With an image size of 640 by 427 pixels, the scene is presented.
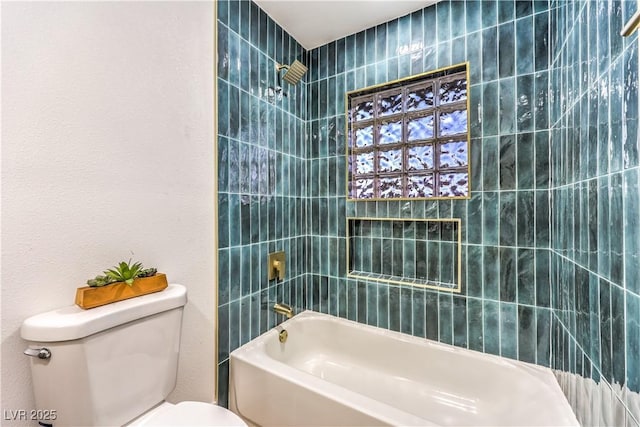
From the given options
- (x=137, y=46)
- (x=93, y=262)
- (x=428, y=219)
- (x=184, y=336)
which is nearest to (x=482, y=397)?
(x=428, y=219)

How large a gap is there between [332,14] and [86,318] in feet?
6.32

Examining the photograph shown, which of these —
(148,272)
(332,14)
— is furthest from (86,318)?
(332,14)

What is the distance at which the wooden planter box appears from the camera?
34.2 inches

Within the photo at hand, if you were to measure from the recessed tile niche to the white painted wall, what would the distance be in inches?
39.0

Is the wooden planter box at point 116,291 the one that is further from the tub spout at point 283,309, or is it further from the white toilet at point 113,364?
the tub spout at point 283,309

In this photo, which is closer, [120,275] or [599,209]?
[599,209]

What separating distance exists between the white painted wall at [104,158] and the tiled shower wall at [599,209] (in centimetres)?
146

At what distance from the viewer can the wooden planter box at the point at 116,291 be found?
0.87 metres

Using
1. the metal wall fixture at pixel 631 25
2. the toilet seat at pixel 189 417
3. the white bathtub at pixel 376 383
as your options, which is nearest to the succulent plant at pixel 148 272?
the toilet seat at pixel 189 417

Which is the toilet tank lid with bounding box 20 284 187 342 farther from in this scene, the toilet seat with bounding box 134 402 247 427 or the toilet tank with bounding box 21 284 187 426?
the toilet seat with bounding box 134 402 247 427

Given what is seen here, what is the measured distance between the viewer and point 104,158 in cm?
101

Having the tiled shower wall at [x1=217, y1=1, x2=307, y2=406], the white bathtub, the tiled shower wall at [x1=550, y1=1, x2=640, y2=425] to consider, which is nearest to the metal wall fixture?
the tiled shower wall at [x1=550, y1=1, x2=640, y2=425]

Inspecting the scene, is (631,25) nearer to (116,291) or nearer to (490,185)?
(490,185)

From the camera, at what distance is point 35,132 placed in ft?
2.77
